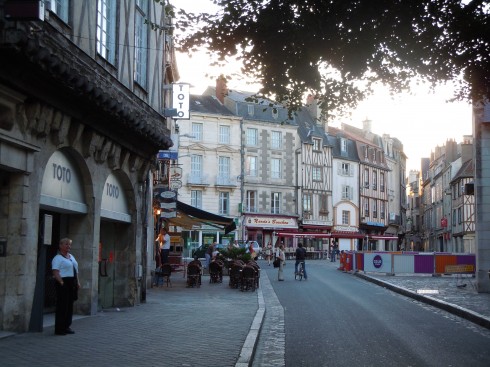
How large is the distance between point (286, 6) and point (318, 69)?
1385 mm

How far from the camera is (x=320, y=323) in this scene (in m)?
12.5

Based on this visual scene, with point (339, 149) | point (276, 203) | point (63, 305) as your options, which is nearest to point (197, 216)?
point (63, 305)

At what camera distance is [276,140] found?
60969 mm

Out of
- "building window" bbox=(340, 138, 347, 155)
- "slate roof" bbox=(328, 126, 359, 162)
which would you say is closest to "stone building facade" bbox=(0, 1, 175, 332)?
"slate roof" bbox=(328, 126, 359, 162)

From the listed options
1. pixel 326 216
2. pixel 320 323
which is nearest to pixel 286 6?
pixel 320 323

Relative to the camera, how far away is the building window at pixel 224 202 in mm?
57500

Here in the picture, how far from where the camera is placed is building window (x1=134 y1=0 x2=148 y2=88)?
15.8 m

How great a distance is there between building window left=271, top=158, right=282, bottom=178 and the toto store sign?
100ft

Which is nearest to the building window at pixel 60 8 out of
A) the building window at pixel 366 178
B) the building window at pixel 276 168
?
the building window at pixel 276 168

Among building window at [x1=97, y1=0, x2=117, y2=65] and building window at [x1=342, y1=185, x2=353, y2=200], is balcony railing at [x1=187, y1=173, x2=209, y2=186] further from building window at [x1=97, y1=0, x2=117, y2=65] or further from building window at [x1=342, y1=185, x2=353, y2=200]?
building window at [x1=97, y1=0, x2=117, y2=65]

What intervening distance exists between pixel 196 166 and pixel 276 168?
8.13 m

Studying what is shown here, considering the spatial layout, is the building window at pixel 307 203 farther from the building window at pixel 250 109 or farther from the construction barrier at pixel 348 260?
the construction barrier at pixel 348 260

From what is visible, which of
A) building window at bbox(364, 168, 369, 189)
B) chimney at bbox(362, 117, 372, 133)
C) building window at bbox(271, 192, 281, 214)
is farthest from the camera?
chimney at bbox(362, 117, 372, 133)

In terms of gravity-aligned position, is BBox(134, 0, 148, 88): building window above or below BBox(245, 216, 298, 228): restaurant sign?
above
